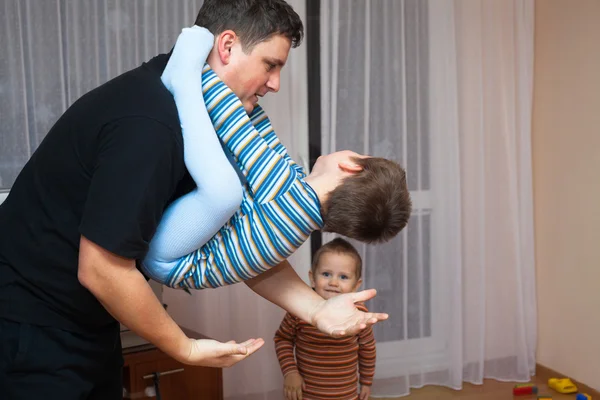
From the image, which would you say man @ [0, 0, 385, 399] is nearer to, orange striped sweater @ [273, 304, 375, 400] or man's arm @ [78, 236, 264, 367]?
man's arm @ [78, 236, 264, 367]

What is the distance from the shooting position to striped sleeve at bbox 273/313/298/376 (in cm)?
267

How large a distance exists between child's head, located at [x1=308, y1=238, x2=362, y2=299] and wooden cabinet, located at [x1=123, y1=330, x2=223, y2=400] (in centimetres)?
54

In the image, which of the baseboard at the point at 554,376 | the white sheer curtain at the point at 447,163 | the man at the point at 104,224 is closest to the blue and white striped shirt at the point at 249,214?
the man at the point at 104,224

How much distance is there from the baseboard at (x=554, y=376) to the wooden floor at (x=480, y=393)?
6cm

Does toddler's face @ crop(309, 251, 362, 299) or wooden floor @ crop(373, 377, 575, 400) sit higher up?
toddler's face @ crop(309, 251, 362, 299)

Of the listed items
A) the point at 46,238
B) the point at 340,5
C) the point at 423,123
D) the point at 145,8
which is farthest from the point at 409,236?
the point at 46,238

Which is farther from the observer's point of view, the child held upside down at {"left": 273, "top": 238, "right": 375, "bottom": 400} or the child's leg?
the child held upside down at {"left": 273, "top": 238, "right": 375, "bottom": 400}

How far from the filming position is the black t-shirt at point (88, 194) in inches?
44.0

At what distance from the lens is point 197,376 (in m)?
2.53

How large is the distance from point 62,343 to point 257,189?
1.66 feet

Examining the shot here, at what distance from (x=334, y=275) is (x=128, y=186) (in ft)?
5.45

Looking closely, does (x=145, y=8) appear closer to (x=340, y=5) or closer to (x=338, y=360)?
(x=340, y=5)

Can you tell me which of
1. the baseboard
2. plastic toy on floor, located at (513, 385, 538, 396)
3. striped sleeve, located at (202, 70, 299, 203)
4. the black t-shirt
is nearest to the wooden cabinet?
the black t-shirt

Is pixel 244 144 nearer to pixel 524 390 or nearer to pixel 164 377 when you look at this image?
pixel 164 377
